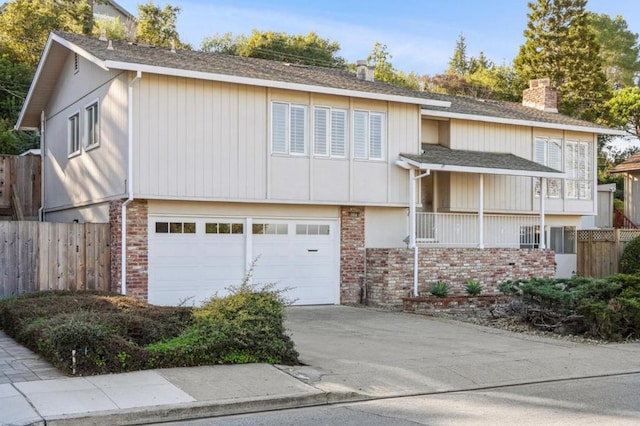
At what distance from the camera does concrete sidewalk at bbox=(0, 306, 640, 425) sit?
8031mm

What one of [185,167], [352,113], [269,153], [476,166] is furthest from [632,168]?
[185,167]

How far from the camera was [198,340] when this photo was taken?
10320 mm

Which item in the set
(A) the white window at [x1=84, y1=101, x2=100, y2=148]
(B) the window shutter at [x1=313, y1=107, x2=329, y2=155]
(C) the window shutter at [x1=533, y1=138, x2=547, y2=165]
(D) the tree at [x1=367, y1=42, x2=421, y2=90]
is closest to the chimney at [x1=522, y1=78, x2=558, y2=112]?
(C) the window shutter at [x1=533, y1=138, x2=547, y2=165]

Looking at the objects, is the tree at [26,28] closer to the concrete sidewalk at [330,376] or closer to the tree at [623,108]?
the concrete sidewalk at [330,376]

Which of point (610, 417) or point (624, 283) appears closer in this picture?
point (610, 417)

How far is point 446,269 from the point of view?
19.5 m

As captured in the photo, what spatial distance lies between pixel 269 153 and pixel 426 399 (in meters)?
9.81

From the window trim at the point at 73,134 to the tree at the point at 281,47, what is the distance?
26413mm

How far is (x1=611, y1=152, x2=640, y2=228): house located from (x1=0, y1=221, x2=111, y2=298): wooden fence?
23998 mm

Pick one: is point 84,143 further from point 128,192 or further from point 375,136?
point 375,136

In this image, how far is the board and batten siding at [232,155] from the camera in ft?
54.0

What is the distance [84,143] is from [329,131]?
632 centimetres

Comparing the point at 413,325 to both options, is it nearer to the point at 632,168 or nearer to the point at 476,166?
the point at 476,166

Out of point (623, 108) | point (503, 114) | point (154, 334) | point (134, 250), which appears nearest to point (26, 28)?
point (134, 250)
